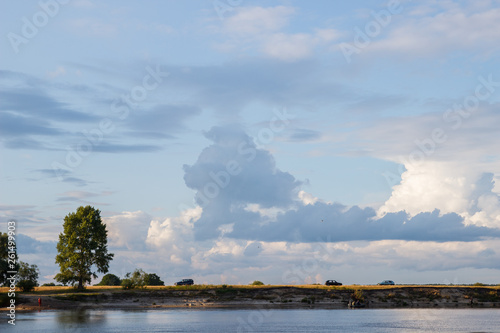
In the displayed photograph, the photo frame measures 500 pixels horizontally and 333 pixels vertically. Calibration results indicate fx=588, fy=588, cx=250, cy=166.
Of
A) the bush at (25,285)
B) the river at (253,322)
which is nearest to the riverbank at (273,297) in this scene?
the bush at (25,285)

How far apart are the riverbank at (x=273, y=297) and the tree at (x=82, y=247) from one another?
3.53 m

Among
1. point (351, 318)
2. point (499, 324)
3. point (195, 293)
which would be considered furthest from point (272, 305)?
point (499, 324)

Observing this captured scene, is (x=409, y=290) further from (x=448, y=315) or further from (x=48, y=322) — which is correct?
(x=48, y=322)

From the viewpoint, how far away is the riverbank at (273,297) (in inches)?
4513

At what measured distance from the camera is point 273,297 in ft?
402

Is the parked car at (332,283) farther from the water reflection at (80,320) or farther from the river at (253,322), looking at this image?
the water reflection at (80,320)

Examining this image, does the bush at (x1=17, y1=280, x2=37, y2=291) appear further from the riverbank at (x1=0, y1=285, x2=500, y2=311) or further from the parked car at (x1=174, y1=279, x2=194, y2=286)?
the parked car at (x1=174, y1=279, x2=194, y2=286)

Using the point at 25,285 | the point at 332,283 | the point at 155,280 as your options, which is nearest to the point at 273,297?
the point at 332,283

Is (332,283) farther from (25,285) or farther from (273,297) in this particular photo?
(25,285)

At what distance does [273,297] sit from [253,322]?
3958 cm

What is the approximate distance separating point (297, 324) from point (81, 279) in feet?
200

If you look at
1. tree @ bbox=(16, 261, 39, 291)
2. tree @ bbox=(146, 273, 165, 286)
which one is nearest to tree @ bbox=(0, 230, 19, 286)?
tree @ bbox=(16, 261, 39, 291)

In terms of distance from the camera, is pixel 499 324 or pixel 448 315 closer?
pixel 499 324

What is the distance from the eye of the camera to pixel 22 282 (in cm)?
12219
